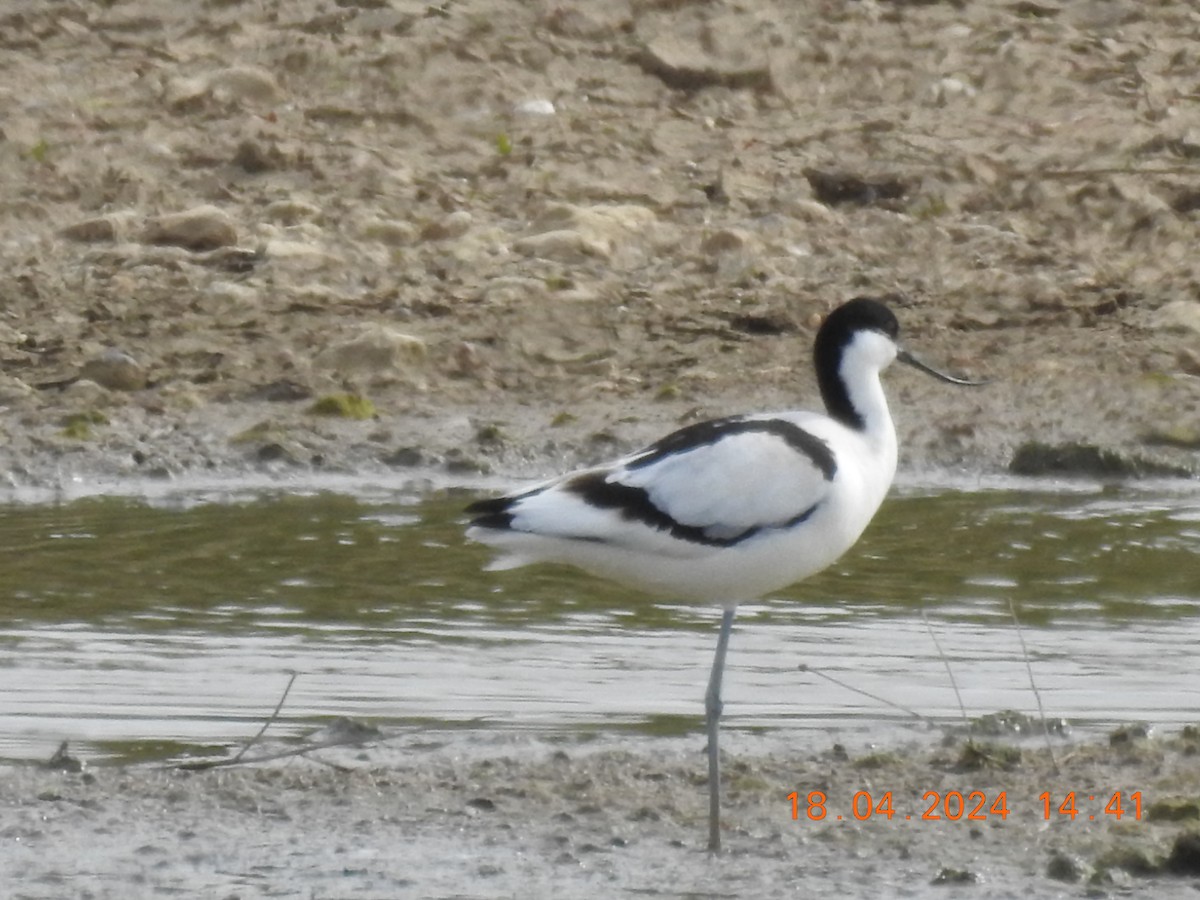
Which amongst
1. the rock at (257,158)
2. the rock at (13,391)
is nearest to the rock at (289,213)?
the rock at (257,158)

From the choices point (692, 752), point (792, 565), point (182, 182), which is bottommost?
point (692, 752)

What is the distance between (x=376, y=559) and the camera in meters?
7.80

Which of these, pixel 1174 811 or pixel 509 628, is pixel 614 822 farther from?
pixel 509 628

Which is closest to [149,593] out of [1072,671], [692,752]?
[692,752]

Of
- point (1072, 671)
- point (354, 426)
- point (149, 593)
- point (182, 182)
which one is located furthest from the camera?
point (182, 182)

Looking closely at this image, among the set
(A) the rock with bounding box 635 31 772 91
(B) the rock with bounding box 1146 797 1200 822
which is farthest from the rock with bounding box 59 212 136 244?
(B) the rock with bounding box 1146 797 1200 822

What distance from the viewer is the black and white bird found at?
575 cm

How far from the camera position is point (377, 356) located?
9766 mm

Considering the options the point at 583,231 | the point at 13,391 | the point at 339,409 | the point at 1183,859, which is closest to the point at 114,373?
the point at 13,391

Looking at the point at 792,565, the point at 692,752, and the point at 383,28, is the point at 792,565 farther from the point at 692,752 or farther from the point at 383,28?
the point at 383,28

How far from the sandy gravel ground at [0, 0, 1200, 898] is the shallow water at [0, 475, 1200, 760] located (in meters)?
0.83

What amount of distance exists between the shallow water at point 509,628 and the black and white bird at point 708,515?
511mm

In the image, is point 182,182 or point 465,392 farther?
point 182,182

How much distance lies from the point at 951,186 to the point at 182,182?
3.26 metres
